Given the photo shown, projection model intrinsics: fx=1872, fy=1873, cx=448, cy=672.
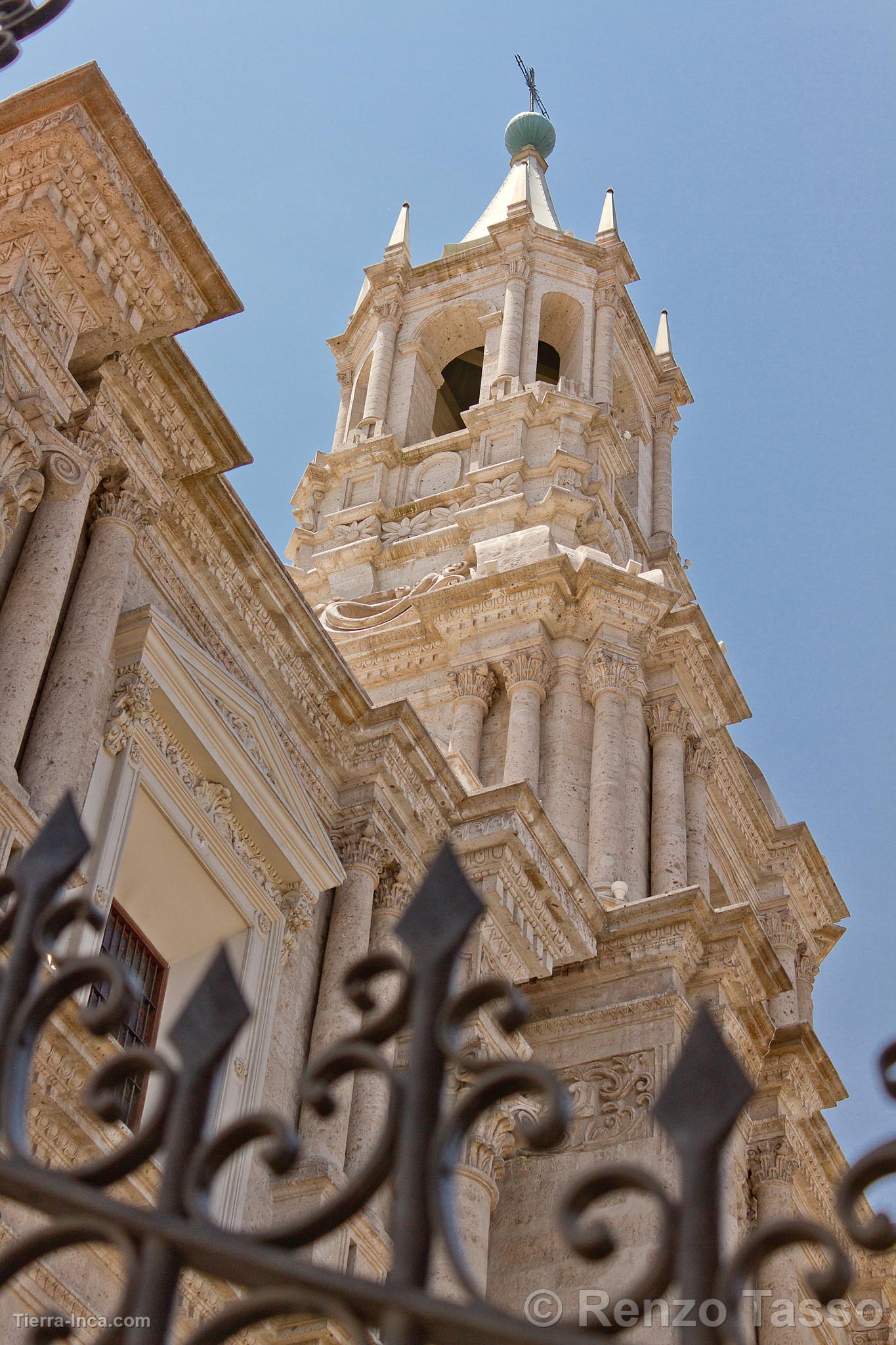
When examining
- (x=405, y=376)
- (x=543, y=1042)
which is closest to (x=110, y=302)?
(x=543, y=1042)

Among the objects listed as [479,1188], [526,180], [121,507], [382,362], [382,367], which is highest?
[526,180]

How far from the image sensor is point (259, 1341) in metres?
10.2

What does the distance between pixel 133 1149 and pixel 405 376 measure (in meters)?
27.5

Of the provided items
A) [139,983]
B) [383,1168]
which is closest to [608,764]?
[139,983]

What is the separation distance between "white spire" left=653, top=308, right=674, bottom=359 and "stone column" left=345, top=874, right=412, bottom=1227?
73.8 feet

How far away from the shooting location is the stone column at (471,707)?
21.0 metres

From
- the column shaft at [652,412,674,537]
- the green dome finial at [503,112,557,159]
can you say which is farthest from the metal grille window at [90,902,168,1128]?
the green dome finial at [503,112,557,159]

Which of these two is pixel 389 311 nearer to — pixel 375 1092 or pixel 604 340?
pixel 604 340

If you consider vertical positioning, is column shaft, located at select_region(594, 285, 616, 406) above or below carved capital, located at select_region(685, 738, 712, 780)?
above

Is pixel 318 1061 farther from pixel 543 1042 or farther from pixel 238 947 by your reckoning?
pixel 543 1042

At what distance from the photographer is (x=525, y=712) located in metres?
21.0

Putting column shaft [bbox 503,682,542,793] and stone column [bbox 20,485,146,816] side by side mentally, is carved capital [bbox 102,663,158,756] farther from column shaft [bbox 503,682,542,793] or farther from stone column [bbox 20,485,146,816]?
column shaft [bbox 503,682,542,793]

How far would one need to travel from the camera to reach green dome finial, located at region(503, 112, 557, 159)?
40156 millimetres

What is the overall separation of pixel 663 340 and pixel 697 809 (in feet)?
49.8
